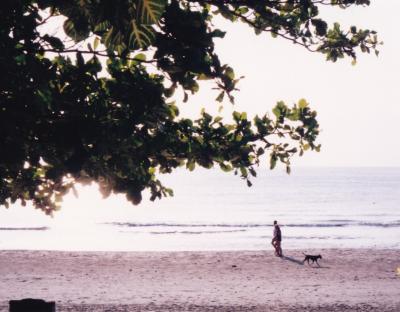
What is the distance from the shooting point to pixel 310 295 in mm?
16203

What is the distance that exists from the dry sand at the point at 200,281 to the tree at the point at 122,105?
10.3 metres

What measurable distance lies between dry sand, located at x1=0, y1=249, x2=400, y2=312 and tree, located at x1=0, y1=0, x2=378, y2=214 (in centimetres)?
1027

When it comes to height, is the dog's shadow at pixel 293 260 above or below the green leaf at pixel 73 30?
below

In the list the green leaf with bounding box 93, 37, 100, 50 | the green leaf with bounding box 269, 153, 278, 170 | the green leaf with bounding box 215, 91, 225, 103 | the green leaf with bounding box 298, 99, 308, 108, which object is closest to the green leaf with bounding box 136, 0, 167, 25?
the green leaf with bounding box 215, 91, 225, 103

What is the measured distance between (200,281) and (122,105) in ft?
51.8

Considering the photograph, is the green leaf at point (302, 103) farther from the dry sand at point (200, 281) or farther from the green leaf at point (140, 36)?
the dry sand at point (200, 281)

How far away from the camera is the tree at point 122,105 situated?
367 cm

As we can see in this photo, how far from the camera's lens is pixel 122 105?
4219 mm

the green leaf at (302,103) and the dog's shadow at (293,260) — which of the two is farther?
the dog's shadow at (293,260)

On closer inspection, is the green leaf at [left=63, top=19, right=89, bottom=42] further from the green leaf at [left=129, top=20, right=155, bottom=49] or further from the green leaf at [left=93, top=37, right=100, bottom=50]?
the green leaf at [left=93, top=37, right=100, bottom=50]

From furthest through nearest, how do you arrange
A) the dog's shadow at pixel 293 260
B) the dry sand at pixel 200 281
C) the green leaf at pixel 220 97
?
the dog's shadow at pixel 293 260, the dry sand at pixel 200 281, the green leaf at pixel 220 97

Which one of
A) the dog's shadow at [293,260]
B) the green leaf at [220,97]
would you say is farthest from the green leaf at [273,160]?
the dog's shadow at [293,260]

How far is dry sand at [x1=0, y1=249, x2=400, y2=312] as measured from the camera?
48.9 feet

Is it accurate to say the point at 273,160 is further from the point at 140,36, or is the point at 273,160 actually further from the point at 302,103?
the point at 140,36
